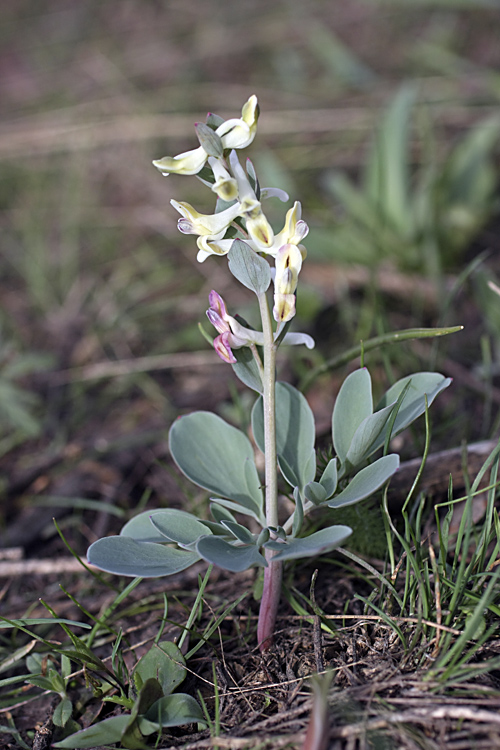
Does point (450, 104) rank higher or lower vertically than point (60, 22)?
lower

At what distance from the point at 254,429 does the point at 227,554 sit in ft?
1.23

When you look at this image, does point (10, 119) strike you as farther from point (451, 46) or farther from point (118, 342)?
point (451, 46)

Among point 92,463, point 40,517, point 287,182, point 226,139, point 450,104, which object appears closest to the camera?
point 226,139

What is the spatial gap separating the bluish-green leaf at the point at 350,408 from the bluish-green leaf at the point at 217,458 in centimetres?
22

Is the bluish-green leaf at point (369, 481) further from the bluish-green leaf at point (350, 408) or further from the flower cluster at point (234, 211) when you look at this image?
the flower cluster at point (234, 211)

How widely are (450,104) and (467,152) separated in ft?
3.21

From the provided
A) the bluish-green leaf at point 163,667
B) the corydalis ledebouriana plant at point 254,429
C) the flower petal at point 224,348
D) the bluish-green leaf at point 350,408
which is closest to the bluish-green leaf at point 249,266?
the corydalis ledebouriana plant at point 254,429

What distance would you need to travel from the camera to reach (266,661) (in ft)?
4.53

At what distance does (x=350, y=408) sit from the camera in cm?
148

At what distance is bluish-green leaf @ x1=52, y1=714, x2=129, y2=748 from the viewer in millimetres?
1232

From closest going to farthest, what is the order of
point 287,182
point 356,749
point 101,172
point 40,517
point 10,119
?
point 356,749 < point 40,517 < point 287,182 < point 101,172 < point 10,119

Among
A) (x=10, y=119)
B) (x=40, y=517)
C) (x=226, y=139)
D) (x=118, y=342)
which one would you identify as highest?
(x=10, y=119)

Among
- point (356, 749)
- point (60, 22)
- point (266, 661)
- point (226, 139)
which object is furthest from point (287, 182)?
point (60, 22)

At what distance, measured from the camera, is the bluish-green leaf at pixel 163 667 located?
134 centimetres
